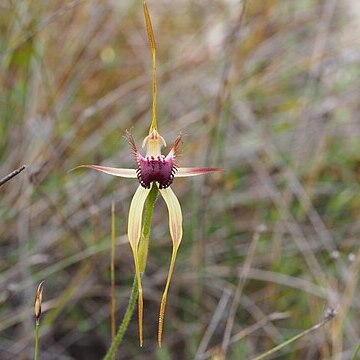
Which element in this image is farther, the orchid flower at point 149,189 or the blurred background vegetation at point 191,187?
the blurred background vegetation at point 191,187

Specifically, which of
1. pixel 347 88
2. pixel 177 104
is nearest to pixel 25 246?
pixel 177 104

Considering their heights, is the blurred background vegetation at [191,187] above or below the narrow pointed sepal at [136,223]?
above

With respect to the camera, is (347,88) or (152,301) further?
(347,88)

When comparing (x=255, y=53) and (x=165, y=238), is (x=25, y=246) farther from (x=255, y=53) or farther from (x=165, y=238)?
(x=255, y=53)

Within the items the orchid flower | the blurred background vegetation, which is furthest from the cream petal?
the blurred background vegetation

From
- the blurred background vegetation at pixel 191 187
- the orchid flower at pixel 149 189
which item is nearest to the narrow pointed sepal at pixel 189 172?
the orchid flower at pixel 149 189

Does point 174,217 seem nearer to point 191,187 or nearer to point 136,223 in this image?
point 136,223

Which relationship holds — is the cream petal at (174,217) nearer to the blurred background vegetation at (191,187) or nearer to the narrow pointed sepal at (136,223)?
the narrow pointed sepal at (136,223)
